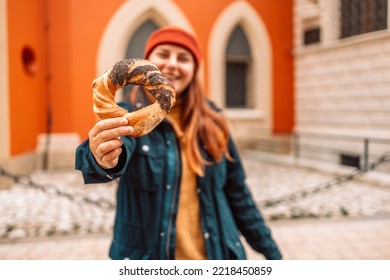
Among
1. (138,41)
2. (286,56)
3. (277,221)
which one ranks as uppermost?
(138,41)

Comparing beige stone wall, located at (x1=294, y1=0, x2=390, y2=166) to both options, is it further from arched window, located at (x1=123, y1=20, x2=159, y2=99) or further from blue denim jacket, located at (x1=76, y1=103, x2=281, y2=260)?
arched window, located at (x1=123, y1=20, x2=159, y2=99)

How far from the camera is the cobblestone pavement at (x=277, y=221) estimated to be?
2.21 meters

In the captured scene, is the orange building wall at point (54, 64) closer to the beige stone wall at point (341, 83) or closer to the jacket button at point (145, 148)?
the beige stone wall at point (341, 83)

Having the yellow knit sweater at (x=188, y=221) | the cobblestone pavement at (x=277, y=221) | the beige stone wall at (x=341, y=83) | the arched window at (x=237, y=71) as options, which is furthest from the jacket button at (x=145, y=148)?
the arched window at (x=237, y=71)

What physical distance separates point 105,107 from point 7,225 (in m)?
1.99

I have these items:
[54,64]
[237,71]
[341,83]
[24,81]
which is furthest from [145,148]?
[237,71]

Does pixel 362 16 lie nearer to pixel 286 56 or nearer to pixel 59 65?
pixel 286 56

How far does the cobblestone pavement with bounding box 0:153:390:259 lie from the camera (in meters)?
2.21

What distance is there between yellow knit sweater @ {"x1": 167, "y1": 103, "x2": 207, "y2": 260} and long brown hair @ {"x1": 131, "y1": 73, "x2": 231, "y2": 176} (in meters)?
0.04

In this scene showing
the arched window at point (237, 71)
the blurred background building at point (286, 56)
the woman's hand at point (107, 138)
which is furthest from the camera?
the arched window at point (237, 71)

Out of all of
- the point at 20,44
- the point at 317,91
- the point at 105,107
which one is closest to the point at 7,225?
the point at 20,44

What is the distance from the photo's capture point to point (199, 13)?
3.39 m

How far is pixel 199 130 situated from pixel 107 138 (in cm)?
61

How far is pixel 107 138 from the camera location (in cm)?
93
